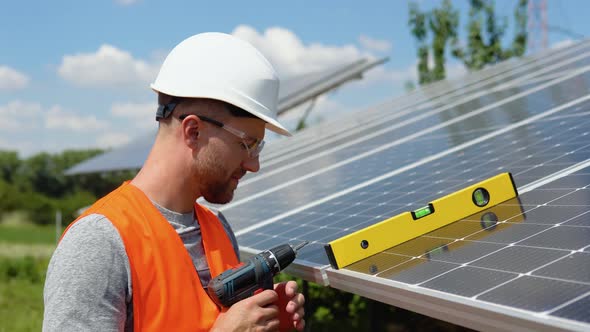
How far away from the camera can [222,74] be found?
298cm

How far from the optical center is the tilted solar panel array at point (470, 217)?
98.1 inches

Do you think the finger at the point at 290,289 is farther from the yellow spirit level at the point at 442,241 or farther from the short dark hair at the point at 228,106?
the short dark hair at the point at 228,106

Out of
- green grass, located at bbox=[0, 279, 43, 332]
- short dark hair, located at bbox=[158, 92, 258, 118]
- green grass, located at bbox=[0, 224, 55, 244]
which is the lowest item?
green grass, located at bbox=[0, 224, 55, 244]

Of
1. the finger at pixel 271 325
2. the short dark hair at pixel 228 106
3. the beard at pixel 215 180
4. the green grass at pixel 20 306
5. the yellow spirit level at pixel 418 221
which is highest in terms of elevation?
the short dark hair at pixel 228 106

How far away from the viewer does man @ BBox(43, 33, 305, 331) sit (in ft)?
8.21

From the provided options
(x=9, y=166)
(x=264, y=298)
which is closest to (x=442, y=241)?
(x=264, y=298)

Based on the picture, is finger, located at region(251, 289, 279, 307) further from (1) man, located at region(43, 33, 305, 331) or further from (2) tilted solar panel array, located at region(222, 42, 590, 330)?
(2) tilted solar panel array, located at region(222, 42, 590, 330)

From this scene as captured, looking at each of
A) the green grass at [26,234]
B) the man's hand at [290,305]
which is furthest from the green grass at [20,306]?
the green grass at [26,234]

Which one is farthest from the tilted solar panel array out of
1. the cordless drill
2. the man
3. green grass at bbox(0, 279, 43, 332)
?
green grass at bbox(0, 279, 43, 332)

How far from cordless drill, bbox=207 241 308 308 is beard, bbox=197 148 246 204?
0.35 meters

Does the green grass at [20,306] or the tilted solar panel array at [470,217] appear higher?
the tilted solar panel array at [470,217]

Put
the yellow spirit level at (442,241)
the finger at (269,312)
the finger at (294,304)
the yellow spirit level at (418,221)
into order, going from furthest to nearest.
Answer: the yellow spirit level at (418,221) → the yellow spirit level at (442,241) → the finger at (294,304) → the finger at (269,312)

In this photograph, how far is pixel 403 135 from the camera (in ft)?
25.7

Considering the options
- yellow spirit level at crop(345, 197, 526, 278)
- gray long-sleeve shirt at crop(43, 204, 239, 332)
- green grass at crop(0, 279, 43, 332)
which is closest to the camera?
gray long-sleeve shirt at crop(43, 204, 239, 332)
